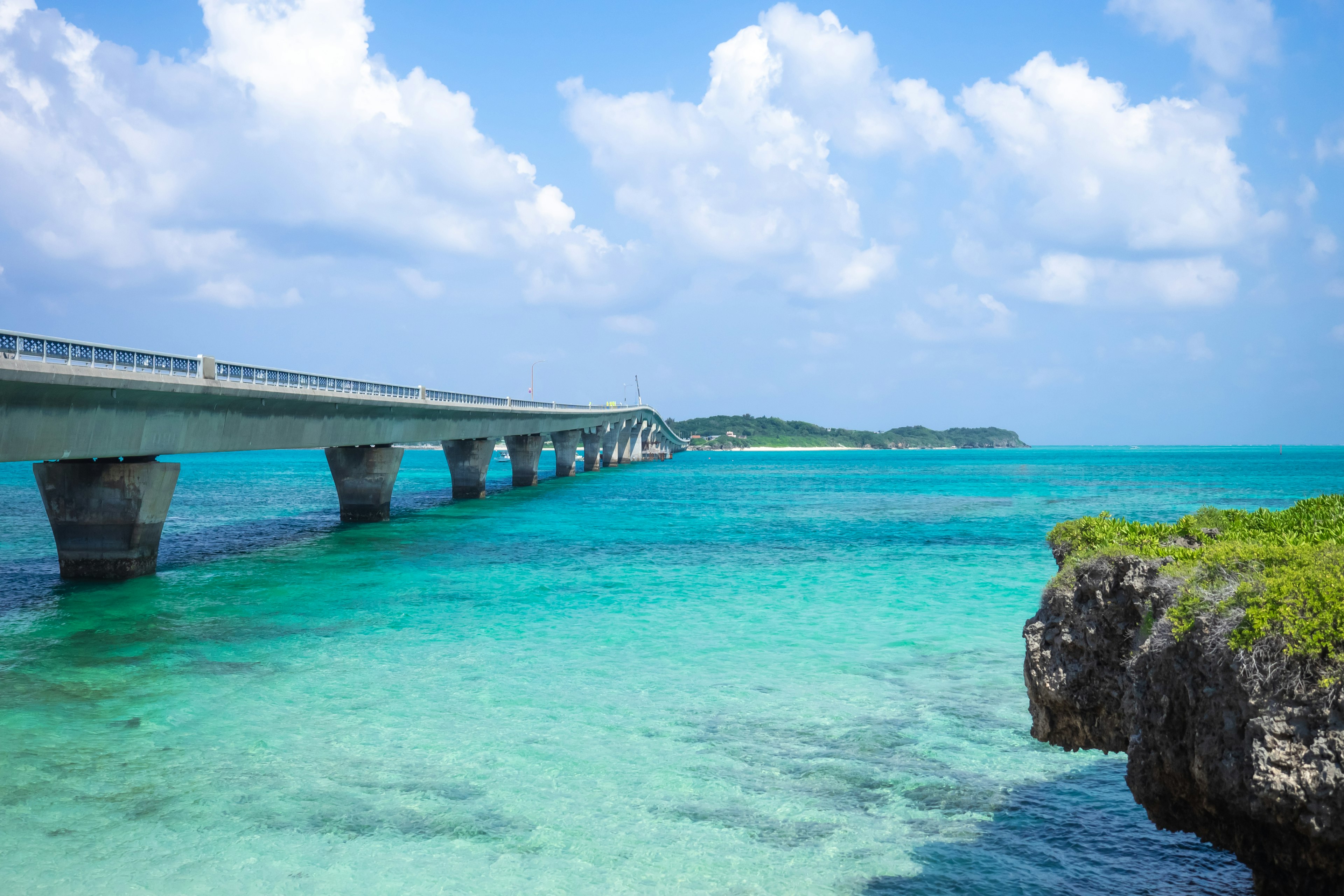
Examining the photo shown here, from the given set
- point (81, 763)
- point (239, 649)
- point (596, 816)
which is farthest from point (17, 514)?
point (596, 816)

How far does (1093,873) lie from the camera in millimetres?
8992

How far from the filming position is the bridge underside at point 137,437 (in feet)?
76.2

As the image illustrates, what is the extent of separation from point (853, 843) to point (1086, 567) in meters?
4.12

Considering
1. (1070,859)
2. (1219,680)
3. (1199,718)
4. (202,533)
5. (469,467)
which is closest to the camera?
(1219,680)

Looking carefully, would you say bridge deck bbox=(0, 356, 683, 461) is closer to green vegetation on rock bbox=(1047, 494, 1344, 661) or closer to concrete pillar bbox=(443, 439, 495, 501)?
concrete pillar bbox=(443, 439, 495, 501)

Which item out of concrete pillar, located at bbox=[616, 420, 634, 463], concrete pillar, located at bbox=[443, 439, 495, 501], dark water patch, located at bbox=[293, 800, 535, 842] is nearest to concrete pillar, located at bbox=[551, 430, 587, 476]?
concrete pillar, located at bbox=[616, 420, 634, 463]

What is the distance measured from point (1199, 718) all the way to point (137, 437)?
29.3m

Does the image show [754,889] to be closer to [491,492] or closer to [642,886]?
[642,886]

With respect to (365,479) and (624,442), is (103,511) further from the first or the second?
(624,442)

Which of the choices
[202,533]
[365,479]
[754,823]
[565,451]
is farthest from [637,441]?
[754,823]

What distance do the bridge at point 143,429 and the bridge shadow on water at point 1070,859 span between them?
22.7 m

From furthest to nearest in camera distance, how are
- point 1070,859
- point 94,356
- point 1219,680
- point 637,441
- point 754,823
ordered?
point 637,441, point 94,356, point 754,823, point 1070,859, point 1219,680

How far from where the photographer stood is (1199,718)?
224 inches

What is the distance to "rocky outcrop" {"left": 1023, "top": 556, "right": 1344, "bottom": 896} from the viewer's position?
16.3 feet
